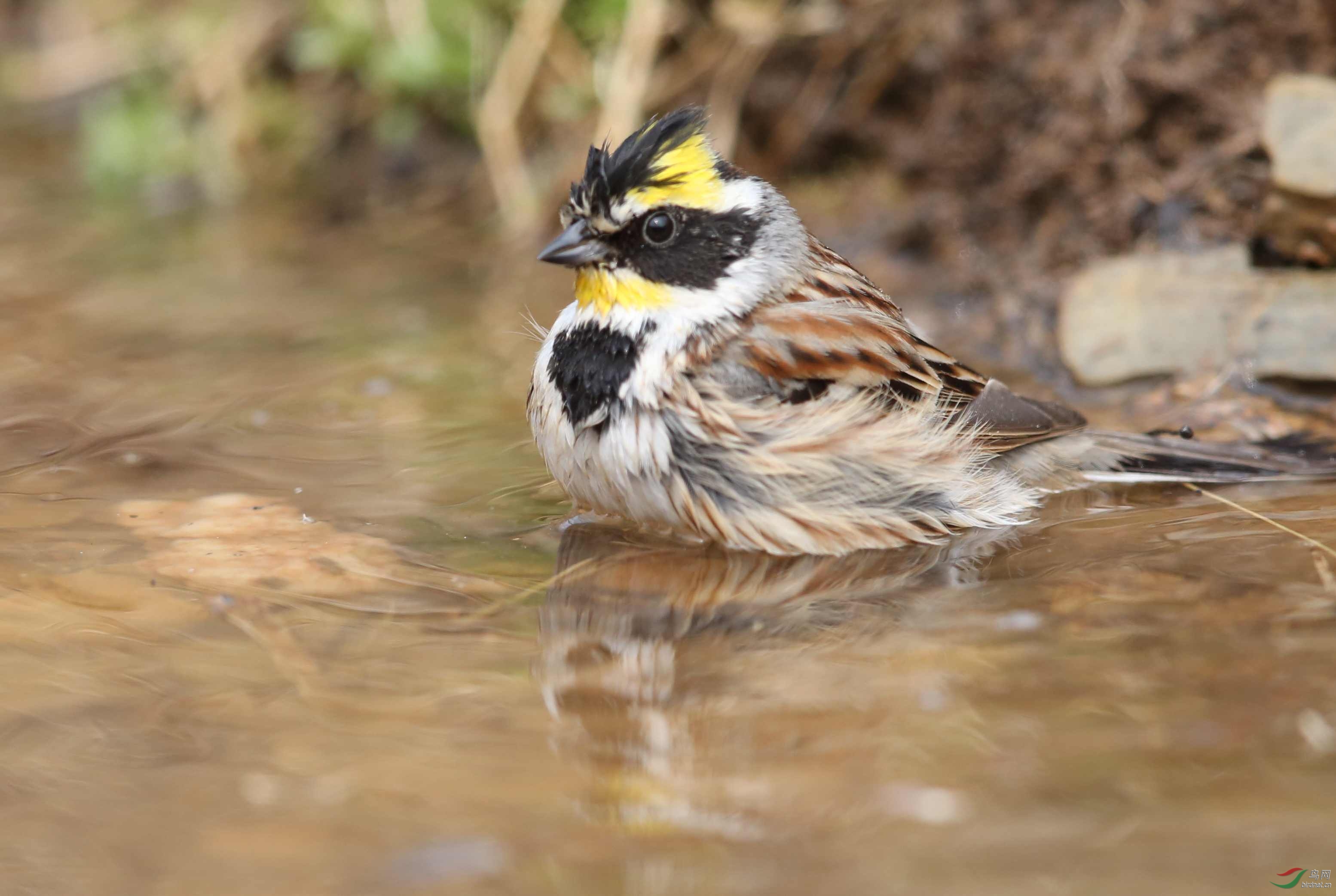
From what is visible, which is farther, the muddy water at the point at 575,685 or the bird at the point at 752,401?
the bird at the point at 752,401

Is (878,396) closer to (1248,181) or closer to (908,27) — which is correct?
(1248,181)

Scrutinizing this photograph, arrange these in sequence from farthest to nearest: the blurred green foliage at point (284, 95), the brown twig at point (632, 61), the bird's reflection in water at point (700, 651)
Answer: the blurred green foliage at point (284, 95) → the brown twig at point (632, 61) → the bird's reflection in water at point (700, 651)

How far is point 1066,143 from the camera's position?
693cm

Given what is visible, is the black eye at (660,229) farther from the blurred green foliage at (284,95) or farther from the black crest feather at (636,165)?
the blurred green foliage at (284,95)

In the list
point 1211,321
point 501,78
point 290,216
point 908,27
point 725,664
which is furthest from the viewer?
point 290,216

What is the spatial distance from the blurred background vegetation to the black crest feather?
2.55 metres

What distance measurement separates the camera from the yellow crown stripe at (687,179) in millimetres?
4637

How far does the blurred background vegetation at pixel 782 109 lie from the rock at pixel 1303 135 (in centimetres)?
47

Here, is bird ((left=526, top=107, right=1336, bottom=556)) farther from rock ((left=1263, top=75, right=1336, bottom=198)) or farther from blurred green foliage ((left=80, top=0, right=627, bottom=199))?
blurred green foliage ((left=80, top=0, right=627, bottom=199))

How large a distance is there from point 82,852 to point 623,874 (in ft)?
3.40

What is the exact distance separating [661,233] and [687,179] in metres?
0.19

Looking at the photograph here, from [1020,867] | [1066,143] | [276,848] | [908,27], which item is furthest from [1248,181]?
[276,848]

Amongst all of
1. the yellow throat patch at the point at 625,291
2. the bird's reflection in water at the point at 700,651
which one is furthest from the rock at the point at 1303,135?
the yellow throat patch at the point at 625,291

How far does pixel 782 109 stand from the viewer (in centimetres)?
835
